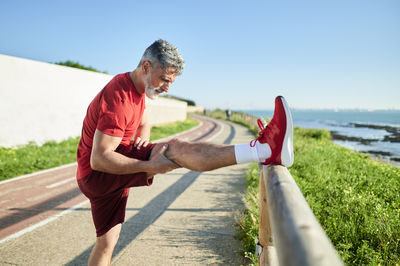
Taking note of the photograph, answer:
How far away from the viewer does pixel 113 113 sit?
1.93 m

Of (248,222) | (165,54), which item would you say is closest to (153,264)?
(248,222)

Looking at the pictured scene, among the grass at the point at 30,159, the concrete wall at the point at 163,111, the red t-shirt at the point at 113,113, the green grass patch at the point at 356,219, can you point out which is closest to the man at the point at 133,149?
the red t-shirt at the point at 113,113

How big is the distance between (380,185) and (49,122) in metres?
11.3

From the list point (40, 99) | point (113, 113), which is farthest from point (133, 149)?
point (40, 99)

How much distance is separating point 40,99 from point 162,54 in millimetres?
10024

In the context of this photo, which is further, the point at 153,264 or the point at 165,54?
the point at 153,264

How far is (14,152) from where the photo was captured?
808 cm

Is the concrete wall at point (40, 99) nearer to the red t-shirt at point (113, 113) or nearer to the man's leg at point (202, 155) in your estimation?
the red t-shirt at point (113, 113)

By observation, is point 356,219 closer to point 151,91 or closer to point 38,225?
point 151,91

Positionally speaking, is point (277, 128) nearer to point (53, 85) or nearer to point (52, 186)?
point (52, 186)

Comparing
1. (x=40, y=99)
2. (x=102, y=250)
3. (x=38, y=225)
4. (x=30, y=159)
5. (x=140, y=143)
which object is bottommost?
(x=38, y=225)

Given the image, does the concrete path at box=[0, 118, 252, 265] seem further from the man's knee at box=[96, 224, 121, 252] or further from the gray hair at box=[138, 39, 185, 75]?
the gray hair at box=[138, 39, 185, 75]

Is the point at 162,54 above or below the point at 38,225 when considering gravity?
above

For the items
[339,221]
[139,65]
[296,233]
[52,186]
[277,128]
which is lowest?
[52,186]
